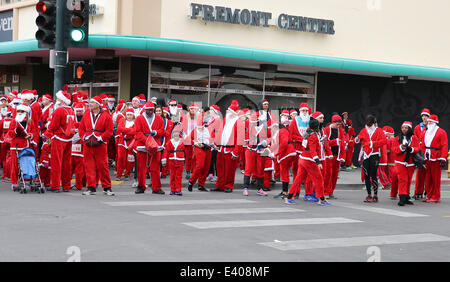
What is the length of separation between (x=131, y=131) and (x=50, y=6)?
3103 millimetres

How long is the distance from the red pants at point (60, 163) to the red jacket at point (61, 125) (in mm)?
118

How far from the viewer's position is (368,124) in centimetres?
1488

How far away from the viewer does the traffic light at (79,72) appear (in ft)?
47.0

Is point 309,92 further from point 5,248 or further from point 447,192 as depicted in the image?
point 5,248

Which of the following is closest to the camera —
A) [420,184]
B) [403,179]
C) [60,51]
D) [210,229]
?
[210,229]

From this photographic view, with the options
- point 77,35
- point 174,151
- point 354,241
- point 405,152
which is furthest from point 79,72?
point 354,241

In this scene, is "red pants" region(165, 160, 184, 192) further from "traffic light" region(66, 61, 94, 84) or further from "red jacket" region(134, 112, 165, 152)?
"traffic light" region(66, 61, 94, 84)

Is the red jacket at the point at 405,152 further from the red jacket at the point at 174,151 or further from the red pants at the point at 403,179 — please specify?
the red jacket at the point at 174,151

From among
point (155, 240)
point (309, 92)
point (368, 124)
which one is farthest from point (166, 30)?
point (155, 240)

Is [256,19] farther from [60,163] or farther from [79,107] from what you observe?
[60,163]

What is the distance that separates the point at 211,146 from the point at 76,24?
3.92 m

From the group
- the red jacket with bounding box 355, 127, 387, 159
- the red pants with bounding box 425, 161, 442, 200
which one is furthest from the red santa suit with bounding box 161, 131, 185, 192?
the red pants with bounding box 425, 161, 442, 200

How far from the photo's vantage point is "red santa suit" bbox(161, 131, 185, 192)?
1436 centimetres

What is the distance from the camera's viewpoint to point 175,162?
1438 centimetres
